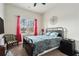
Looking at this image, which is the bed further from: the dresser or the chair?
the chair

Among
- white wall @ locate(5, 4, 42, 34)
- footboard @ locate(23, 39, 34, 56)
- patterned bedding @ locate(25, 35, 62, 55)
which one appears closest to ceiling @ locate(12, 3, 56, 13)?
white wall @ locate(5, 4, 42, 34)

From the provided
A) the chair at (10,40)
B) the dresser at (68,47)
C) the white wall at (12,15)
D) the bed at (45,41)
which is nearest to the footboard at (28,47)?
the bed at (45,41)

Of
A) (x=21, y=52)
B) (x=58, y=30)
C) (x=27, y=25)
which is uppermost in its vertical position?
(x=27, y=25)

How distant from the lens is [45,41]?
6.34ft

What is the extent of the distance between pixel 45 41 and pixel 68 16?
80 centimetres

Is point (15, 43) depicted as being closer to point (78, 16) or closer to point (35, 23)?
point (35, 23)

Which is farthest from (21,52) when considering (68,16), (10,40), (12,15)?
(68,16)

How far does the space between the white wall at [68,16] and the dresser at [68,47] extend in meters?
0.14

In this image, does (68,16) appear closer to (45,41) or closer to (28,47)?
(45,41)

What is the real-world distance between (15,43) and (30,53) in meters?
0.44

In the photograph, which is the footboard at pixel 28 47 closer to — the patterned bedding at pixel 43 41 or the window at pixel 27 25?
the patterned bedding at pixel 43 41

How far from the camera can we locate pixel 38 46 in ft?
6.31

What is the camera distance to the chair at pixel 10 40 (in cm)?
189

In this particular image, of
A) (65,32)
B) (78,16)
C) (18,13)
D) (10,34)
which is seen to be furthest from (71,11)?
(10,34)
